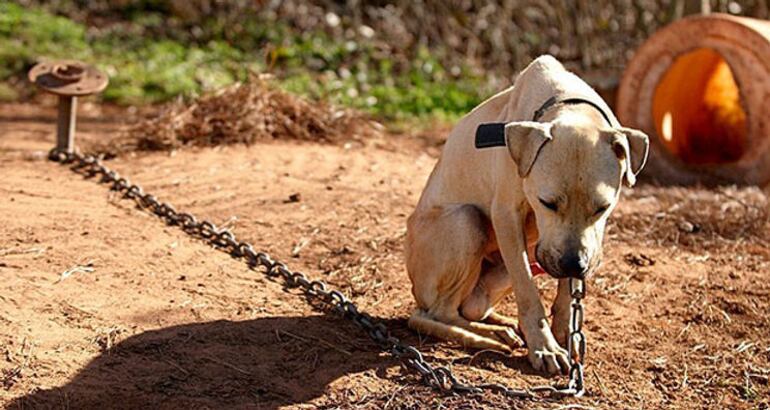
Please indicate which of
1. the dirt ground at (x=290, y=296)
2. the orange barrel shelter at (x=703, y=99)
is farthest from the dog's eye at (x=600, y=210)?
the orange barrel shelter at (x=703, y=99)

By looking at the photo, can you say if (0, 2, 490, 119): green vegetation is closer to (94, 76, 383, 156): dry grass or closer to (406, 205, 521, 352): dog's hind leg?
(94, 76, 383, 156): dry grass

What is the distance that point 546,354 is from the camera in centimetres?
528

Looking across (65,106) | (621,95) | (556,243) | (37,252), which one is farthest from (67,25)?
(556,243)

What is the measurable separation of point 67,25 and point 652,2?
6.48 m

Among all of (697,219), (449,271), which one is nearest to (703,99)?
(697,219)

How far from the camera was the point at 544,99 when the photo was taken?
17.8 feet

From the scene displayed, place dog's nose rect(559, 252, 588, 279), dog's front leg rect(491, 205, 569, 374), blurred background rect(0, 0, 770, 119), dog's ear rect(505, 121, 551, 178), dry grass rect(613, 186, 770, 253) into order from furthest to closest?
blurred background rect(0, 0, 770, 119), dry grass rect(613, 186, 770, 253), dog's front leg rect(491, 205, 569, 374), dog's ear rect(505, 121, 551, 178), dog's nose rect(559, 252, 588, 279)

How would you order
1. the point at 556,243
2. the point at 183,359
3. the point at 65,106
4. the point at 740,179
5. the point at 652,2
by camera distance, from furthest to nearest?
the point at 652,2 → the point at 740,179 → the point at 65,106 → the point at 183,359 → the point at 556,243

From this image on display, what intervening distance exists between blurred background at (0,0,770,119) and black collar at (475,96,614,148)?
5.91m

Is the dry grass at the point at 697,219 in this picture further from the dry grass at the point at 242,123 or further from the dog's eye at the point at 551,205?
the dog's eye at the point at 551,205

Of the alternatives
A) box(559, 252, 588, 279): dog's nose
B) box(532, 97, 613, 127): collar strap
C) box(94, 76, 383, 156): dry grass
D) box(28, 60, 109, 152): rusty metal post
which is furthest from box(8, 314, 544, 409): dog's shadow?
box(94, 76, 383, 156): dry grass

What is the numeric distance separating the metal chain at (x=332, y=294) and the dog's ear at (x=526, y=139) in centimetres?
68

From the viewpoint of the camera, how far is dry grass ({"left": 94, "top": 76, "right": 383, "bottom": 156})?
931 centimetres

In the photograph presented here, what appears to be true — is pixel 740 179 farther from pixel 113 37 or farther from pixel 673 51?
pixel 113 37
